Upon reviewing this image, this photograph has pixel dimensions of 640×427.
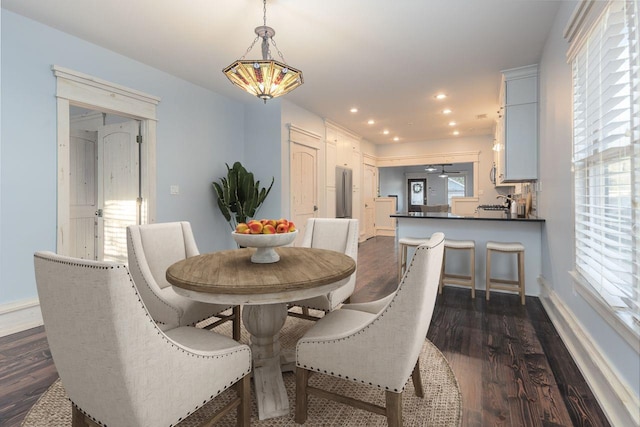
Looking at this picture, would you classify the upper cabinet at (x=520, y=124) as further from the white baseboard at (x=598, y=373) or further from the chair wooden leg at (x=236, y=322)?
the chair wooden leg at (x=236, y=322)

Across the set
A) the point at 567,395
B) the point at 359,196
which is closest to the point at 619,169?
the point at 567,395

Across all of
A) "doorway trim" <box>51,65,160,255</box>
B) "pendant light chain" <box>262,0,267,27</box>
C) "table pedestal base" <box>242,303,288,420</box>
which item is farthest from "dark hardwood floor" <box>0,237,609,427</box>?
"pendant light chain" <box>262,0,267,27</box>

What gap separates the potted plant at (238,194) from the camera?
4.31 m

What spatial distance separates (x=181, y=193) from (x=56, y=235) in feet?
4.60

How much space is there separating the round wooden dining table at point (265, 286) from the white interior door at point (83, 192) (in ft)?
11.3

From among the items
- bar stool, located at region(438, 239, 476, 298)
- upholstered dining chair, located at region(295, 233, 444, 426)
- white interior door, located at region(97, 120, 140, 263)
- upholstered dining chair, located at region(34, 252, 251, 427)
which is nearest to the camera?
upholstered dining chair, located at region(34, 252, 251, 427)

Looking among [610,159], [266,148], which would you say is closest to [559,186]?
[610,159]

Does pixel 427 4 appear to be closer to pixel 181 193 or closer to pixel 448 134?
pixel 181 193

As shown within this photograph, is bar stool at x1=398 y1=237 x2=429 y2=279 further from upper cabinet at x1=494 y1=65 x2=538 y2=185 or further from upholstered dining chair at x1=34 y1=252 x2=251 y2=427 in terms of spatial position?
upholstered dining chair at x1=34 y1=252 x2=251 y2=427

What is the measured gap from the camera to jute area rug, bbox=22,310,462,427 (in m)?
1.48

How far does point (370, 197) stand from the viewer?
27.4 ft

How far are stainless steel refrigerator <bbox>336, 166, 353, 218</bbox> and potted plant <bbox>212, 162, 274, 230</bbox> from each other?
2224mm

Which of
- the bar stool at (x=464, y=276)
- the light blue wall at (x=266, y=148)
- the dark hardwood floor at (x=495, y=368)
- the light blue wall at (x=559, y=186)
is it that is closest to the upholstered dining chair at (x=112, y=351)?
the dark hardwood floor at (x=495, y=368)

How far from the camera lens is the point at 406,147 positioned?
329 inches
